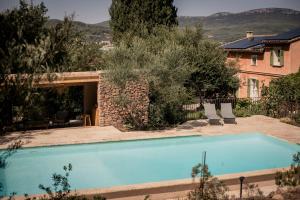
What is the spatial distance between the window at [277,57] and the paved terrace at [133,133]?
880 cm

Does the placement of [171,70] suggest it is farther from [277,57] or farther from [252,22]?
[252,22]

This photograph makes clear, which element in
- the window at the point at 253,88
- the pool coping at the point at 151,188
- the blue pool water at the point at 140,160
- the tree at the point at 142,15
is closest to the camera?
the pool coping at the point at 151,188

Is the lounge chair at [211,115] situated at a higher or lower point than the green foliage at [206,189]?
higher

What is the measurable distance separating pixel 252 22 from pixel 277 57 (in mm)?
130859

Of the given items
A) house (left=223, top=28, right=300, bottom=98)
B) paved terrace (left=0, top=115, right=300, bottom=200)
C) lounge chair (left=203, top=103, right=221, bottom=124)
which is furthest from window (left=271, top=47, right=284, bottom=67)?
lounge chair (left=203, top=103, right=221, bottom=124)

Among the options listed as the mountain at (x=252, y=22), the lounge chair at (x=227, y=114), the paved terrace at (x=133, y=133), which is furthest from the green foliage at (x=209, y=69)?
the mountain at (x=252, y=22)

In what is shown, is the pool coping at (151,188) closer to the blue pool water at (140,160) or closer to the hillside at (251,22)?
the blue pool water at (140,160)

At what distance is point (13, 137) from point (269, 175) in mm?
12410

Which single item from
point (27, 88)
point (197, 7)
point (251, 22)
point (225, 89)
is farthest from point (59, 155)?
point (251, 22)

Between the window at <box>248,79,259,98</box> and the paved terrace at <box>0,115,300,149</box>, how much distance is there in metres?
10.5

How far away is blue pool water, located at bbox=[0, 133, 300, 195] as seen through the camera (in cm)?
1387

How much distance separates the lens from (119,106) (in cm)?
2034

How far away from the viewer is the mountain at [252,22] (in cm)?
12862

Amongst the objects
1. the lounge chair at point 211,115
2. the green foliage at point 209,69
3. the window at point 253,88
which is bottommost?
the lounge chair at point 211,115
